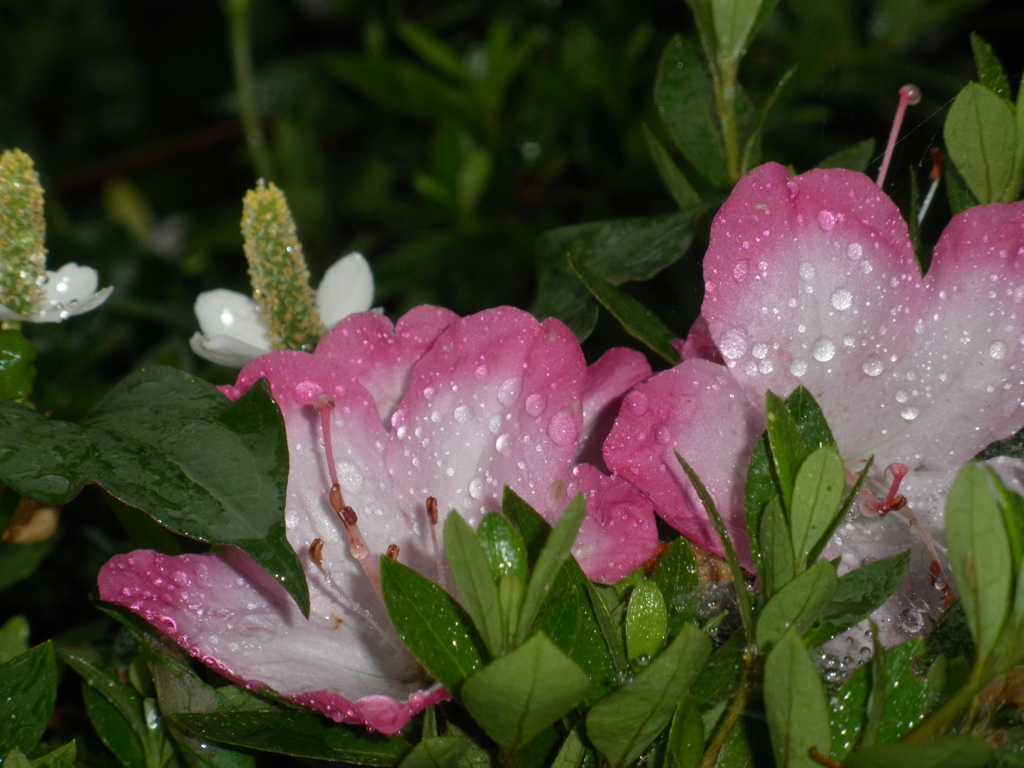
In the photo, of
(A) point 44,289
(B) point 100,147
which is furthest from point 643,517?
(B) point 100,147

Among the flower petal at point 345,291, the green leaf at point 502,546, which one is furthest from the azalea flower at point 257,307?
the green leaf at point 502,546

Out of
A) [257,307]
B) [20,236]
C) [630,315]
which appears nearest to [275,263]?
[257,307]

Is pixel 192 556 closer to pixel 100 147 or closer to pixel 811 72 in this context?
pixel 811 72

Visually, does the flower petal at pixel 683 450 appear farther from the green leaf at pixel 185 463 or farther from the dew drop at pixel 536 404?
the green leaf at pixel 185 463

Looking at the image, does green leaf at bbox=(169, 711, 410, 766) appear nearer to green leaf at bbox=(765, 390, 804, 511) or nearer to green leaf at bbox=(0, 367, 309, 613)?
green leaf at bbox=(0, 367, 309, 613)

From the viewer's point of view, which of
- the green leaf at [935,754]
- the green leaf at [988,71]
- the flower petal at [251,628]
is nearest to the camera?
the green leaf at [935,754]

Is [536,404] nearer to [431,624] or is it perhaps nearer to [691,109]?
[431,624]

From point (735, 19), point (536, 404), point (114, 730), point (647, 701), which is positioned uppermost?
point (735, 19)
